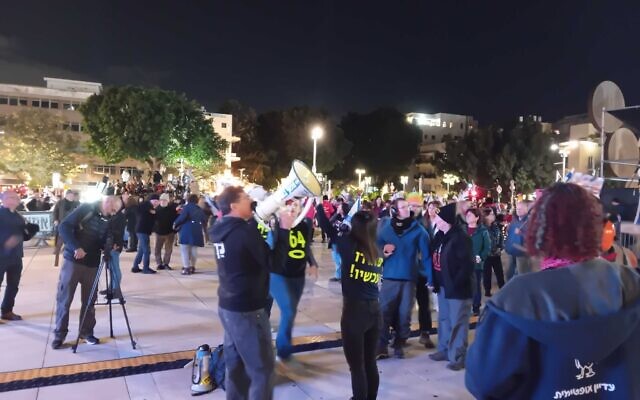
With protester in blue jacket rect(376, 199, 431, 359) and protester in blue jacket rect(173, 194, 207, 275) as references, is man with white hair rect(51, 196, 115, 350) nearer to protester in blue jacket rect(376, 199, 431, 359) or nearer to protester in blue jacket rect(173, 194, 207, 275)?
protester in blue jacket rect(376, 199, 431, 359)

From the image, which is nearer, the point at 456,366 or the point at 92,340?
the point at 456,366

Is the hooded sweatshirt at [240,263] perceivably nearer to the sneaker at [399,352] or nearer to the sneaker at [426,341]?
the sneaker at [399,352]

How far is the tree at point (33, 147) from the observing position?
45.1m

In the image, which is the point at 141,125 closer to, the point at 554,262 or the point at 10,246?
the point at 10,246

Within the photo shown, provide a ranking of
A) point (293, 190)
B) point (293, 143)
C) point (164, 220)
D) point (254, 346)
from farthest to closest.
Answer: point (293, 143) < point (164, 220) < point (293, 190) < point (254, 346)

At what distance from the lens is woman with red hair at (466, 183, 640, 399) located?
1.67 m

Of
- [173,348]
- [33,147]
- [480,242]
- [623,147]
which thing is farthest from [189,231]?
[33,147]

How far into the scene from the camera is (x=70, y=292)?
639 cm

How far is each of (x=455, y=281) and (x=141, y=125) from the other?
4084cm

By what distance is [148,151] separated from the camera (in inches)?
1711

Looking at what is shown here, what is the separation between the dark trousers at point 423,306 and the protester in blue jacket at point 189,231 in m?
6.36

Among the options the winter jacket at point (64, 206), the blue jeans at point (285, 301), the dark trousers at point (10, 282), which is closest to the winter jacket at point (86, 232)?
the dark trousers at point (10, 282)

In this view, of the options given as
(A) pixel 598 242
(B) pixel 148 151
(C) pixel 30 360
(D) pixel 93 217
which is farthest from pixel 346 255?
(B) pixel 148 151

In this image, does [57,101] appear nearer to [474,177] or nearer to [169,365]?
[474,177]
